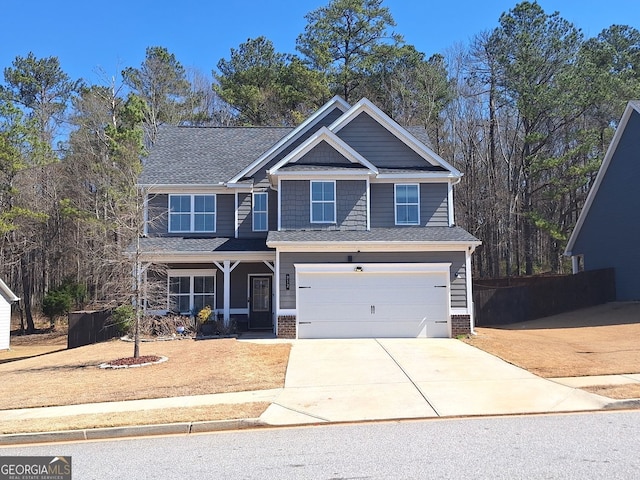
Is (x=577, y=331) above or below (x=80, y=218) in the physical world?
below

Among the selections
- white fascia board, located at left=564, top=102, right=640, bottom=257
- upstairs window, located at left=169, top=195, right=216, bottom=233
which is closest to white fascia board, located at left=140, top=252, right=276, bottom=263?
upstairs window, located at left=169, top=195, right=216, bottom=233

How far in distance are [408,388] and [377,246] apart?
8196mm

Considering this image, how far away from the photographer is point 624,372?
11570mm

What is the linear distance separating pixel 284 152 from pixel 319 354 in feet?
34.6

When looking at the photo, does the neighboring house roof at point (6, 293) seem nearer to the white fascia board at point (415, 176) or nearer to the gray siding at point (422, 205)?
the gray siding at point (422, 205)

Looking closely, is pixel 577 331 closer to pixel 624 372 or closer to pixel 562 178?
pixel 624 372

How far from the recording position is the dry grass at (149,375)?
35.4 ft

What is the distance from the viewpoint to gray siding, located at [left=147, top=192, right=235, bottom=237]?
22.1 meters

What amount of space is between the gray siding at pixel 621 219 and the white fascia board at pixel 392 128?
9379 millimetres

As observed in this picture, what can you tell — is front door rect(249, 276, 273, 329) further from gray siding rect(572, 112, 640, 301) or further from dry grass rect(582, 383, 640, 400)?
gray siding rect(572, 112, 640, 301)

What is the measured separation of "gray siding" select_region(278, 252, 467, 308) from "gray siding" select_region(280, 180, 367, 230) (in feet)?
4.71

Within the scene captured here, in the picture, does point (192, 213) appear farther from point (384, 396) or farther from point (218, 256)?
point (384, 396)

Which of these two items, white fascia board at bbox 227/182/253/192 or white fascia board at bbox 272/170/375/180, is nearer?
white fascia board at bbox 272/170/375/180

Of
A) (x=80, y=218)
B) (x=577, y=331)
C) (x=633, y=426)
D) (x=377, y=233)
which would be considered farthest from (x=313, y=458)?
(x=80, y=218)
